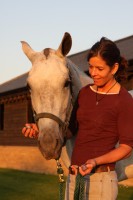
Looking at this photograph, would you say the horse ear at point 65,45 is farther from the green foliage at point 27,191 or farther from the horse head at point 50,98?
the green foliage at point 27,191

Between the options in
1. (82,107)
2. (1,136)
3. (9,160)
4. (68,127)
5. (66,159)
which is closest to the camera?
(82,107)

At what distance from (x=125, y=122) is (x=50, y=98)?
2.54 ft

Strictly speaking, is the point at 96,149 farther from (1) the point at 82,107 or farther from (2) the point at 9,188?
(2) the point at 9,188

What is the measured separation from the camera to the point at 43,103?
3273 millimetres

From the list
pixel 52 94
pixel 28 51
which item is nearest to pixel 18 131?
pixel 28 51

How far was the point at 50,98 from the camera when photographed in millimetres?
3273

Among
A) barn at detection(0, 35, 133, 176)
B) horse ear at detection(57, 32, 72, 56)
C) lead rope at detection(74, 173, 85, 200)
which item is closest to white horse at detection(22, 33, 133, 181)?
horse ear at detection(57, 32, 72, 56)

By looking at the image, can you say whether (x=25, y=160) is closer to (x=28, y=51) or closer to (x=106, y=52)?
(x=28, y=51)

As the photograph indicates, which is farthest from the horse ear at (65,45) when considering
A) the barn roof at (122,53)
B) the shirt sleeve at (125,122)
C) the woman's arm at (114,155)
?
the barn roof at (122,53)

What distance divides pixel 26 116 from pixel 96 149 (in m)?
17.9

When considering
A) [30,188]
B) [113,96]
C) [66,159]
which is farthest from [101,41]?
[30,188]

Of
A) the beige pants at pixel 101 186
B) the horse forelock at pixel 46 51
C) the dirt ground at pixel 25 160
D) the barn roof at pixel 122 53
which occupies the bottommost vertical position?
the dirt ground at pixel 25 160

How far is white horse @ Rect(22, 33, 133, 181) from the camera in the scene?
10.3ft

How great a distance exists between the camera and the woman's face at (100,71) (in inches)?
113
